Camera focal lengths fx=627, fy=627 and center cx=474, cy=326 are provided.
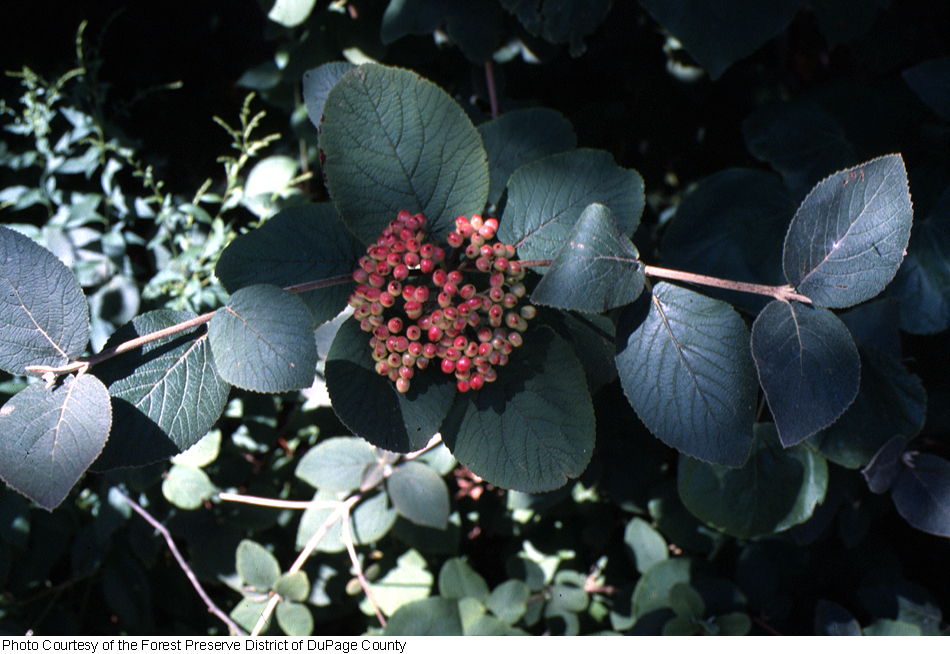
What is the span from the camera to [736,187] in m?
1.13

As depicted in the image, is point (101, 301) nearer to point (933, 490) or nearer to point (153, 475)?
point (153, 475)

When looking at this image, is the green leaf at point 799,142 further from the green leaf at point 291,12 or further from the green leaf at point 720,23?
the green leaf at point 291,12

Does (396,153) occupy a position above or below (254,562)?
above

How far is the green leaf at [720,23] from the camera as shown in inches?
39.8

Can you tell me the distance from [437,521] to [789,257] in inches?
29.3

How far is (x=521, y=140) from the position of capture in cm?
→ 89

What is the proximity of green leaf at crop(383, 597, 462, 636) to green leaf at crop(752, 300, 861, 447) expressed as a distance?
76 centimetres

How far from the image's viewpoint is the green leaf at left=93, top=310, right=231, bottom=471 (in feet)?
2.07

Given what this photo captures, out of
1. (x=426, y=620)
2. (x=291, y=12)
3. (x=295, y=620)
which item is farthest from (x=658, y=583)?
(x=291, y=12)

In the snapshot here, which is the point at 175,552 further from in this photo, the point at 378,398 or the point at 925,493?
the point at 925,493

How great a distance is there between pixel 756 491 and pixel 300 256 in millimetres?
772

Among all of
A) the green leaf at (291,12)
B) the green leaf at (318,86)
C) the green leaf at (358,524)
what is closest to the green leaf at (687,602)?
the green leaf at (358,524)

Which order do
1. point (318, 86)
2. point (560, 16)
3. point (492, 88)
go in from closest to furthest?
point (318, 86) < point (560, 16) < point (492, 88)

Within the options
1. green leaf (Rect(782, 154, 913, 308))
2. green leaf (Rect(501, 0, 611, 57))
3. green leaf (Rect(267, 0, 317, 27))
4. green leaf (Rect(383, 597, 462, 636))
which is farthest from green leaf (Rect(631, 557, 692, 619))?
green leaf (Rect(267, 0, 317, 27))
